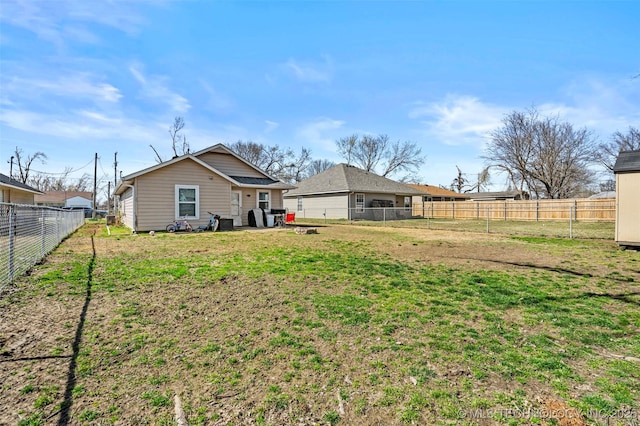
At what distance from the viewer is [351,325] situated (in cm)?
367

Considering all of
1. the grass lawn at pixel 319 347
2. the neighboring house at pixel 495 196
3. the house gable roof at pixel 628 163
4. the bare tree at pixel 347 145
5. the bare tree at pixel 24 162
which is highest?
the bare tree at pixel 347 145

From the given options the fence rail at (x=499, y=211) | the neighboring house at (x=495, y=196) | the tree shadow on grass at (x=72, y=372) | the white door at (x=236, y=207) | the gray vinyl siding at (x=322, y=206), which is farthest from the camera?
the neighboring house at (x=495, y=196)

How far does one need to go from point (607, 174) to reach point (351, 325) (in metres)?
47.8

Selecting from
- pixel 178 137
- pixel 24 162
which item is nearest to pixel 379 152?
pixel 178 137

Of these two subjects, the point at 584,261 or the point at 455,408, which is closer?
the point at 455,408

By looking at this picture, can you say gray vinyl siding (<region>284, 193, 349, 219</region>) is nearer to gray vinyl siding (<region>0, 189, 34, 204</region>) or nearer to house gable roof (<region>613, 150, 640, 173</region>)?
house gable roof (<region>613, 150, 640, 173</region>)

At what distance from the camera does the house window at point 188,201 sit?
47.1ft

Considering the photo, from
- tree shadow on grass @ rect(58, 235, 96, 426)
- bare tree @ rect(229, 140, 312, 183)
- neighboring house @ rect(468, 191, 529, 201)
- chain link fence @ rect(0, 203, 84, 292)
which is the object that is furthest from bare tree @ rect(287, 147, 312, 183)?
tree shadow on grass @ rect(58, 235, 96, 426)

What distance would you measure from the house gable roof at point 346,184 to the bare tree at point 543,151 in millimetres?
13410

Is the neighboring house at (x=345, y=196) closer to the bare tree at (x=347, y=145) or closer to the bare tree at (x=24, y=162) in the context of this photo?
the bare tree at (x=347, y=145)

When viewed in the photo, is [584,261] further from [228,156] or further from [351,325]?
[228,156]

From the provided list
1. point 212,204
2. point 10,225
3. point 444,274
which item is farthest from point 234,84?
point 444,274

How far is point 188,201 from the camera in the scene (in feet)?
47.8

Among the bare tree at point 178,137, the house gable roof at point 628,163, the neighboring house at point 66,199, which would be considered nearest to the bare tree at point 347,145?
the bare tree at point 178,137
